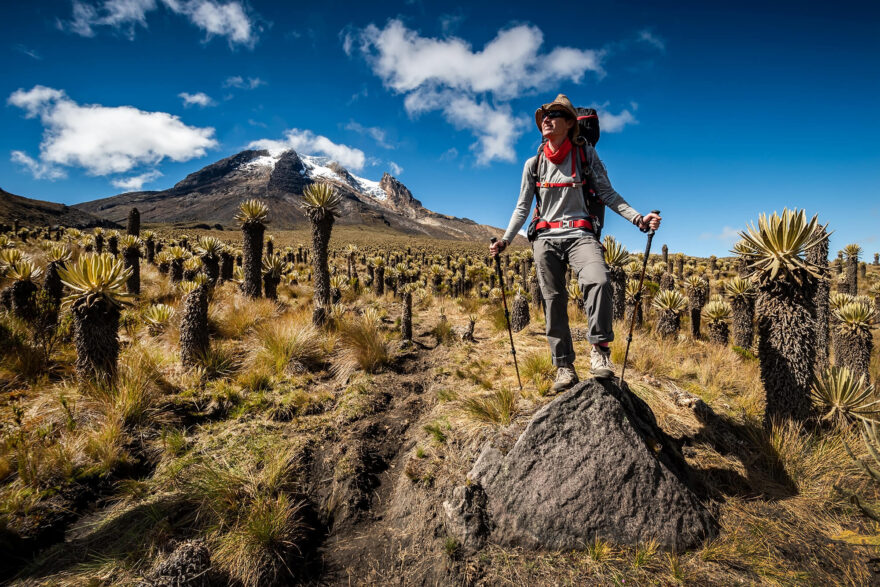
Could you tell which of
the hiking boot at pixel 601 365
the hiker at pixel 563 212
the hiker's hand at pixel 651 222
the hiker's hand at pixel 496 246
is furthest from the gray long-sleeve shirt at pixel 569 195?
the hiking boot at pixel 601 365

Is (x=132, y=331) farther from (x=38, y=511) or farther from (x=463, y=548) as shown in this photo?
(x=463, y=548)

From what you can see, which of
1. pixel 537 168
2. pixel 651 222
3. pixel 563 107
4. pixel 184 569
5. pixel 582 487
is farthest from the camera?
pixel 537 168

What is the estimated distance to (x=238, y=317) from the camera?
7.13m

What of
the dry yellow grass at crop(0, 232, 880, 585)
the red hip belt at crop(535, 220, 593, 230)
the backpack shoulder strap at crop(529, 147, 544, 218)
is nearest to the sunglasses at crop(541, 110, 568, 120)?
the backpack shoulder strap at crop(529, 147, 544, 218)

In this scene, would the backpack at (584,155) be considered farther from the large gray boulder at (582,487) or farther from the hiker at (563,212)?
the large gray boulder at (582,487)

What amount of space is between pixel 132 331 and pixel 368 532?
638 cm

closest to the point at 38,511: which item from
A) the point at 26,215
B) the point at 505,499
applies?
the point at 505,499

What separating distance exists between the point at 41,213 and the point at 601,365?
104516 millimetres

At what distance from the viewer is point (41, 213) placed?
220 ft

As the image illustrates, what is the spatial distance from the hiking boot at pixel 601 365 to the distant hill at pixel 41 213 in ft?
276

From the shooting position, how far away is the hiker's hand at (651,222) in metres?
3.08

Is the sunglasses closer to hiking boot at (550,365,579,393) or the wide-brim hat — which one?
the wide-brim hat

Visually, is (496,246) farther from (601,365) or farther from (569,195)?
(601,365)

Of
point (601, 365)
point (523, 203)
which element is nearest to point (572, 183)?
point (523, 203)
